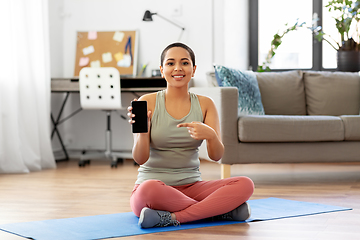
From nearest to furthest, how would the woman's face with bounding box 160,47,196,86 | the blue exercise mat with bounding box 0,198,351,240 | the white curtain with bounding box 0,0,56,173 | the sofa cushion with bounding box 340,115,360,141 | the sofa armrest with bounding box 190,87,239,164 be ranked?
1. the blue exercise mat with bounding box 0,198,351,240
2. the woman's face with bounding box 160,47,196,86
3. the sofa armrest with bounding box 190,87,239,164
4. the sofa cushion with bounding box 340,115,360,141
5. the white curtain with bounding box 0,0,56,173

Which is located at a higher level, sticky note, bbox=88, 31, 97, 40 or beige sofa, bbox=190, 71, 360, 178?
sticky note, bbox=88, 31, 97, 40

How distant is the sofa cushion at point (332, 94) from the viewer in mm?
3387

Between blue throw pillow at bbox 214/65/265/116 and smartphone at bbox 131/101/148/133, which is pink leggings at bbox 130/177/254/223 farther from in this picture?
blue throw pillow at bbox 214/65/265/116

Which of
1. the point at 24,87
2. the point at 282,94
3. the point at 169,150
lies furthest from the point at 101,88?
the point at 169,150

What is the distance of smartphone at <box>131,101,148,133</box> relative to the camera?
1674 mm

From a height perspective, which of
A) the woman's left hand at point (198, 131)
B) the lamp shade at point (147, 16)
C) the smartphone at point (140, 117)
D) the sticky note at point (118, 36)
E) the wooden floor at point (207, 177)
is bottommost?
the wooden floor at point (207, 177)

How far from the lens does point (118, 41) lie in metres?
4.49

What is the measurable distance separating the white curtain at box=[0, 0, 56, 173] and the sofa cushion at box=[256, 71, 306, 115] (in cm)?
173

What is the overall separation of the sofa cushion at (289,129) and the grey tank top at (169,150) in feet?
3.01

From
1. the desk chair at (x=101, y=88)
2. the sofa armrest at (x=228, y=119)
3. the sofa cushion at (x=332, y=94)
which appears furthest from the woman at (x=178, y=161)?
the desk chair at (x=101, y=88)

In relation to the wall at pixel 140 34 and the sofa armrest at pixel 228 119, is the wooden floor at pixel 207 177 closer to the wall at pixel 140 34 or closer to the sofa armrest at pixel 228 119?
the sofa armrest at pixel 228 119

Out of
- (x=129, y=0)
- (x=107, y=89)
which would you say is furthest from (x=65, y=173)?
(x=129, y=0)

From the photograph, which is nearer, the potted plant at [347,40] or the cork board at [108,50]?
the potted plant at [347,40]

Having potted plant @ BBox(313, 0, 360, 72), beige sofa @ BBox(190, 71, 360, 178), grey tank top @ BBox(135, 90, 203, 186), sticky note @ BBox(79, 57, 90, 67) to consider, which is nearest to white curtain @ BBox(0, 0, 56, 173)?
sticky note @ BBox(79, 57, 90, 67)
